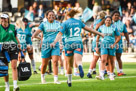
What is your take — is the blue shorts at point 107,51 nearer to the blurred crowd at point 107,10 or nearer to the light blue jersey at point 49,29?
the light blue jersey at point 49,29

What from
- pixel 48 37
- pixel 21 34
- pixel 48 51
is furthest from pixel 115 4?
pixel 48 51

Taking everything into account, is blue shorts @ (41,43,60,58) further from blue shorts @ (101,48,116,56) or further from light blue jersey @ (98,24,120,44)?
light blue jersey @ (98,24,120,44)

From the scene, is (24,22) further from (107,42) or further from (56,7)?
(56,7)

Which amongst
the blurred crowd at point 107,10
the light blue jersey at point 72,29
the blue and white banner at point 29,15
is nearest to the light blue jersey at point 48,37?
the light blue jersey at point 72,29

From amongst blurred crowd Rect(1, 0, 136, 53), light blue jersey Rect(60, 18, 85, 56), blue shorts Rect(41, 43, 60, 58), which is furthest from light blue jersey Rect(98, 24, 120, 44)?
blurred crowd Rect(1, 0, 136, 53)

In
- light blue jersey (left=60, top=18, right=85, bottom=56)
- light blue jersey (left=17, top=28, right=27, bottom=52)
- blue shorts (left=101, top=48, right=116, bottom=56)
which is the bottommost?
blue shorts (left=101, top=48, right=116, bottom=56)

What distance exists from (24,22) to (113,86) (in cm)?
688

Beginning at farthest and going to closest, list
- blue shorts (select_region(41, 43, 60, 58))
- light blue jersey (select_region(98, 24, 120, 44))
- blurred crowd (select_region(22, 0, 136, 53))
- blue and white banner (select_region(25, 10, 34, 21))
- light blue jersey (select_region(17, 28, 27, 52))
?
blue and white banner (select_region(25, 10, 34, 21)) → blurred crowd (select_region(22, 0, 136, 53)) → light blue jersey (select_region(17, 28, 27, 52)) → light blue jersey (select_region(98, 24, 120, 44)) → blue shorts (select_region(41, 43, 60, 58))

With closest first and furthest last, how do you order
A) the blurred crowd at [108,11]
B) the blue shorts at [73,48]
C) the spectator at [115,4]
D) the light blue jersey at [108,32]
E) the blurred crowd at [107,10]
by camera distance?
the blue shorts at [73,48], the light blue jersey at [108,32], the blurred crowd at [108,11], the blurred crowd at [107,10], the spectator at [115,4]

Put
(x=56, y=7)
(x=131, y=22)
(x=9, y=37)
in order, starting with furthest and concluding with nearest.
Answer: (x=56, y=7), (x=131, y=22), (x=9, y=37)

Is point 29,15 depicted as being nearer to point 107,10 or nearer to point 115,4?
point 107,10

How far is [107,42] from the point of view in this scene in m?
16.4

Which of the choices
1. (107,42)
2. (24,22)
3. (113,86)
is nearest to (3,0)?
(24,22)

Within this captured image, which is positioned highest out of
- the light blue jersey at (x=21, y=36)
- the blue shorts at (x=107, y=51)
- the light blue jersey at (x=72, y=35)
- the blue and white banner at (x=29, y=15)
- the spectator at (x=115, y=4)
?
the spectator at (x=115, y=4)
